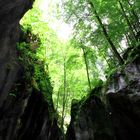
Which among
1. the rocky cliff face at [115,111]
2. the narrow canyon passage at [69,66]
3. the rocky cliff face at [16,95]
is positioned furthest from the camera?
the rocky cliff face at [115,111]

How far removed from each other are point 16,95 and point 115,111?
20.4ft

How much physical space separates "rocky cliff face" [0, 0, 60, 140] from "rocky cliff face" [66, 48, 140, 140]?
3055 mm

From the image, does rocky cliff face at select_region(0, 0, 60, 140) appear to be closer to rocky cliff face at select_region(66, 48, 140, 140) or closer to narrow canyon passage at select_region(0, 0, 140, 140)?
narrow canyon passage at select_region(0, 0, 140, 140)

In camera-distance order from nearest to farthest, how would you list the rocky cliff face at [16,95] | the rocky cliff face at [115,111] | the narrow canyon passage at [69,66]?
the rocky cliff face at [16,95]
the narrow canyon passage at [69,66]
the rocky cliff face at [115,111]

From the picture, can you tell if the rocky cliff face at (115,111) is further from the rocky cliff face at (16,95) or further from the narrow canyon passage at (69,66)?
the rocky cliff face at (16,95)

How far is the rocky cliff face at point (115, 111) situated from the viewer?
15406 millimetres

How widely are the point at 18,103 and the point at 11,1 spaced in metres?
7.95

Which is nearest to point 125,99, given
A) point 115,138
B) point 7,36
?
point 115,138

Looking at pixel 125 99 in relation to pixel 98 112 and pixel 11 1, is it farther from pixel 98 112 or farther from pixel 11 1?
pixel 11 1

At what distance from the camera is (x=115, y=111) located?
57.3 feet

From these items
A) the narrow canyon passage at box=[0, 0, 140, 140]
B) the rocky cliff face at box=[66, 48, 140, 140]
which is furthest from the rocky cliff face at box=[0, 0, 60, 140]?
the rocky cliff face at box=[66, 48, 140, 140]

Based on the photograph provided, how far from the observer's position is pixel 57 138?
2612 cm

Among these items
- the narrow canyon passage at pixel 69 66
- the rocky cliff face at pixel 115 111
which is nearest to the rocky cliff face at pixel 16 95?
the narrow canyon passage at pixel 69 66

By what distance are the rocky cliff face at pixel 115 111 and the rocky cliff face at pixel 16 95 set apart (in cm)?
306
